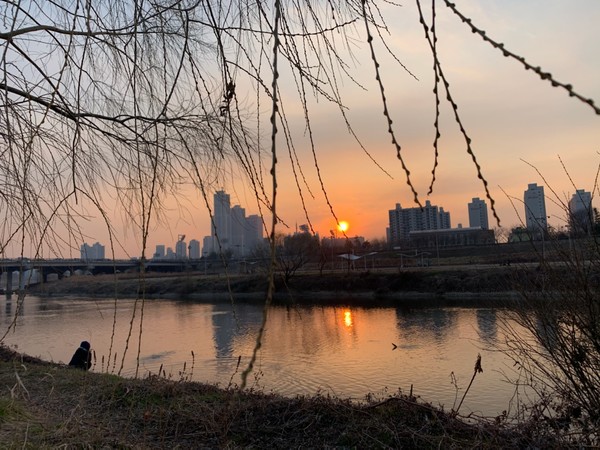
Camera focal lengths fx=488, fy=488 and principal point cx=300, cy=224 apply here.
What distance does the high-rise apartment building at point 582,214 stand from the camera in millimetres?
4277

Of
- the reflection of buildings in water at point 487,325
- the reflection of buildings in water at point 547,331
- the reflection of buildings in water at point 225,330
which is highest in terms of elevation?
the reflection of buildings in water at point 547,331

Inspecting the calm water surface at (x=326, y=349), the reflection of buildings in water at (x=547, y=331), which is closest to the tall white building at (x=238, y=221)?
the calm water surface at (x=326, y=349)

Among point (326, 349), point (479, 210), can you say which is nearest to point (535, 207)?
point (479, 210)

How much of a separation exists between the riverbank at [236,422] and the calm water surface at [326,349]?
509 mm

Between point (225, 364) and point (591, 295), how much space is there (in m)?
8.46

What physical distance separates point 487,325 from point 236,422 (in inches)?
436

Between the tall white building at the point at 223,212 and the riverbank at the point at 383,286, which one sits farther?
the riverbank at the point at 383,286

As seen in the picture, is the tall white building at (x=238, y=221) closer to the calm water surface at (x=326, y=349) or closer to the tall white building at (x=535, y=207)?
the tall white building at (x=535, y=207)

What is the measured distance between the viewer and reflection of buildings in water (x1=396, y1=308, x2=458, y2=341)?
47.7 ft

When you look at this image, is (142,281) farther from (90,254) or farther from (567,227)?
(567,227)

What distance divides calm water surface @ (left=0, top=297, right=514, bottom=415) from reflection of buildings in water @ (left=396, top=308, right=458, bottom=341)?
0.03 m

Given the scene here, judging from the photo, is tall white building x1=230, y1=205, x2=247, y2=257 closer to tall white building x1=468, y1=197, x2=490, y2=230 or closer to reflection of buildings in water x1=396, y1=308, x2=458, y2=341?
tall white building x1=468, y1=197, x2=490, y2=230

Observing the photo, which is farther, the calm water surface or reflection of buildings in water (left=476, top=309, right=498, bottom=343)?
reflection of buildings in water (left=476, top=309, right=498, bottom=343)

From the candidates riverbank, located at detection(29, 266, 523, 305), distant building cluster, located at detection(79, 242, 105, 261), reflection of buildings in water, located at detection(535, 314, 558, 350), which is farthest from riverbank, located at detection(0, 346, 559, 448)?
riverbank, located at detection(29, 266, 523, 305)
